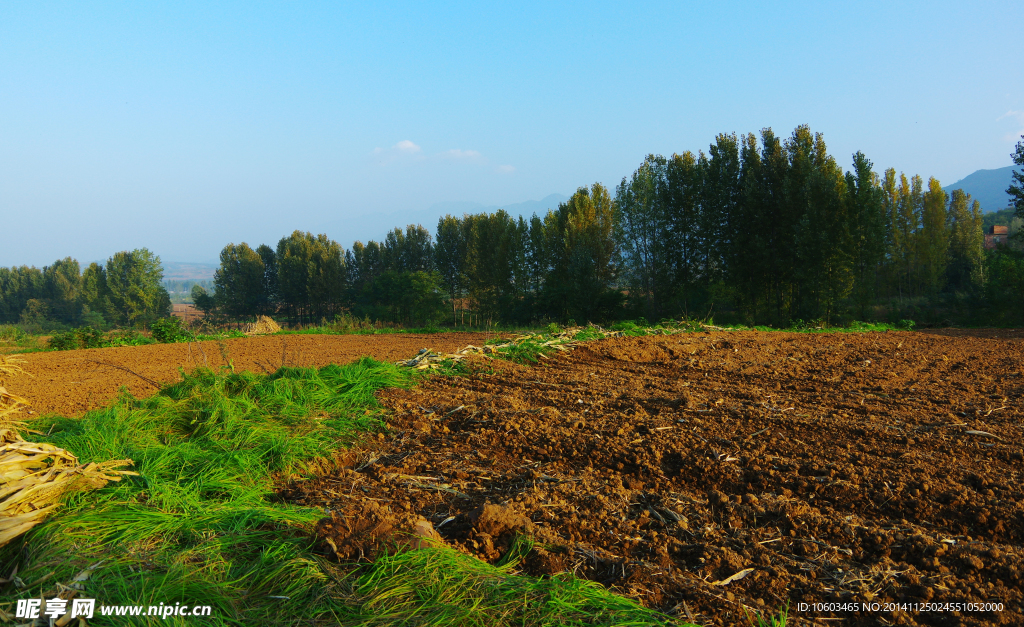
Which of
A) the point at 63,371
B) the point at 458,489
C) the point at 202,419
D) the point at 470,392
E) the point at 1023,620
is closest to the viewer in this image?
the point at 1023,620

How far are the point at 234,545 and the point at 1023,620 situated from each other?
9.45ft

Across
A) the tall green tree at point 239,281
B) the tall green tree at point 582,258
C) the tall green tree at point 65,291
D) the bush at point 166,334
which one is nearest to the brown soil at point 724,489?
the bush at point 166,334

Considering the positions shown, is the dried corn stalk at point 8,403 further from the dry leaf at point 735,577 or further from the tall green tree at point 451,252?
the tall green tree at point 451,252

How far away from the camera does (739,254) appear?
22578 mm

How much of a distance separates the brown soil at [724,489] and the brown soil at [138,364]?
11.4 feet

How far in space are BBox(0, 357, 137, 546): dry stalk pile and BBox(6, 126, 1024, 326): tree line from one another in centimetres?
2016

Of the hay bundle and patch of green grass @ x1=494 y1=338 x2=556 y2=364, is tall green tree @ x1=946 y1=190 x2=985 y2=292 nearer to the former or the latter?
patch of green grass @ x1=494 y1=338 x2=556 y2=364

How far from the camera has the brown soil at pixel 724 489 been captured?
1.86 metres

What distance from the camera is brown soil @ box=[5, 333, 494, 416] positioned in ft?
19.4

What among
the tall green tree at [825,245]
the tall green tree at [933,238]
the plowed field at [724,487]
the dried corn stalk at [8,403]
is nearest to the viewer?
the plowed field at [724,487]

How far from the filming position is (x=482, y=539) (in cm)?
219

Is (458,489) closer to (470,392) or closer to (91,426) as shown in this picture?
(470,392)

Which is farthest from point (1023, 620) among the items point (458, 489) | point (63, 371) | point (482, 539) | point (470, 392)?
point (63, 371)

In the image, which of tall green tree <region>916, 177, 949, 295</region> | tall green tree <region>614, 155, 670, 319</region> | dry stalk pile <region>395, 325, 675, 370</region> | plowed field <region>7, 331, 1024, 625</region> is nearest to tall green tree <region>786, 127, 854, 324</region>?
tall green tree <region>614, 155, 670, 319</region>
